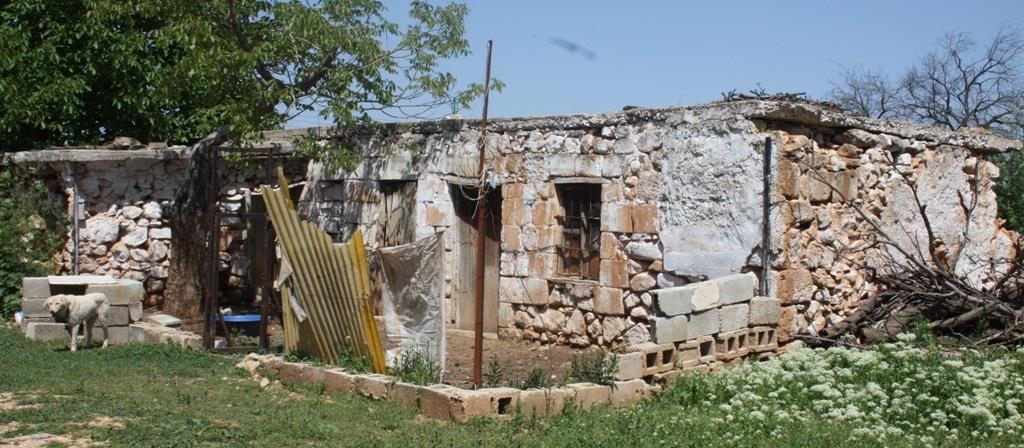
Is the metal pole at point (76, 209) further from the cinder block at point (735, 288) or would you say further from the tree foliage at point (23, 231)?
the cinder block at point (735, 288)

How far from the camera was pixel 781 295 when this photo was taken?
10156 mm

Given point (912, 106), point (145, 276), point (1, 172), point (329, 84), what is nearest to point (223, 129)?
point (329, 84)

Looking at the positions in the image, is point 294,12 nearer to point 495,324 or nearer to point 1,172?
point 495,324

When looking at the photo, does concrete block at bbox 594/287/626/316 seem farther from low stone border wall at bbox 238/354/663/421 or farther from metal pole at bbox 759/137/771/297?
low stone border wall at bbox 238/354/663/421

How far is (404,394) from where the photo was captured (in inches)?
327

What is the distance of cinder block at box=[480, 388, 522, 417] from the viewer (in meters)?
7.80

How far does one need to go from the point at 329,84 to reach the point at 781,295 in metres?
5.96

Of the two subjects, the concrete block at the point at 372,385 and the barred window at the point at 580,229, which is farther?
the barred window at the point at 580,229

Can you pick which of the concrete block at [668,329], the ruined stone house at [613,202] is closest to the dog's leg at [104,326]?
the ruined stone house at [613,202]

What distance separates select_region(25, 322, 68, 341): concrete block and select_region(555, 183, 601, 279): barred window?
569 centimetres

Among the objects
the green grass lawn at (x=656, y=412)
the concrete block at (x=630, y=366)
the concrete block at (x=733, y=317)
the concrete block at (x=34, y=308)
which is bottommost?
the green grass lawn at (x=656, y=412)

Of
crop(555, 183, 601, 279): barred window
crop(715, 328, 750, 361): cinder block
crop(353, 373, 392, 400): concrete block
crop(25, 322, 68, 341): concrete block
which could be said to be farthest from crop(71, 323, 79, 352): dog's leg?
crop(715, 328, 750, 361): cinder block

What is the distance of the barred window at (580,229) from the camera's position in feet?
38.4

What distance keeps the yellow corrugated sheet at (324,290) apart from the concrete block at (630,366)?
2.03m
